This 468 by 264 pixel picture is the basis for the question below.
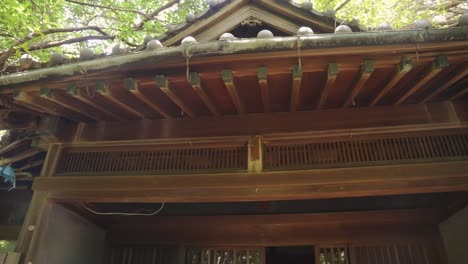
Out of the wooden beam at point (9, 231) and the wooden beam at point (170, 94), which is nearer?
the wooden beam at point (170, 94)

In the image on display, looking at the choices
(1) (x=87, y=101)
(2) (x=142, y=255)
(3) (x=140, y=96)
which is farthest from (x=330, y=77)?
(2) (x=142, y=255)

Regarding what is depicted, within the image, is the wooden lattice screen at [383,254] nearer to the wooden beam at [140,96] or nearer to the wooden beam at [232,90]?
the wooden beam at [232,90]

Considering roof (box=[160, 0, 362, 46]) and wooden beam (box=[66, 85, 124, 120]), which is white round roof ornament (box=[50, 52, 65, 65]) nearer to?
wooden beam (box=[66, 85, 124, 120])

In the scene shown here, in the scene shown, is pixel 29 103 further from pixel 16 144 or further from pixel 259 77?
pixel 259 77

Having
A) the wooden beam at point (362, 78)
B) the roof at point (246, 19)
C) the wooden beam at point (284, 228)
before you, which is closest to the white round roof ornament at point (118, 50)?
the roof at point (246, 19)

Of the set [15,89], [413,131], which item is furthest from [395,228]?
[15,89]

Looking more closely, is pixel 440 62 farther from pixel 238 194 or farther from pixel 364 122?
pixel 238 194

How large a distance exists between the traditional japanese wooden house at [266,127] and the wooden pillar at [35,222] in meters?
0.01

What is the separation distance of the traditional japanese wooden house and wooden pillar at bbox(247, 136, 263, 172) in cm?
2

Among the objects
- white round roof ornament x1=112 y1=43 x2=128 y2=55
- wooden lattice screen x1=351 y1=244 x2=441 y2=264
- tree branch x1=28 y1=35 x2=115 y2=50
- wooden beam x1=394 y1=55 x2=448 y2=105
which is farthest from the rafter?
wooden lattice screen x1=351 y1=244 x2=441 y2=264

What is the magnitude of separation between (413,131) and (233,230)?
3.29 meters

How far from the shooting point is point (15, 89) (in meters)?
3.65

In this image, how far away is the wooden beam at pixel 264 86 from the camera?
337 centimetres

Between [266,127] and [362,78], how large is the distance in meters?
1.37
